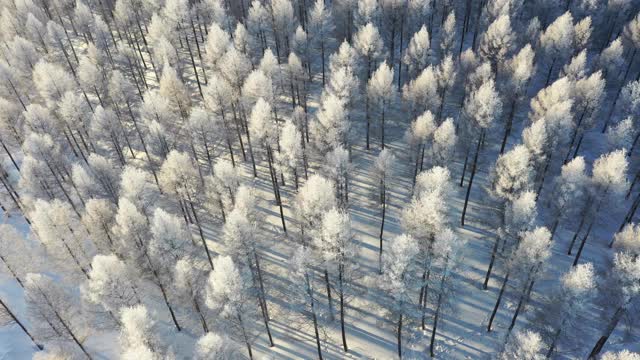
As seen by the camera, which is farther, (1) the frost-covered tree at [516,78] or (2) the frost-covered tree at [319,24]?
(2) the frost-covered tree at [319,24]

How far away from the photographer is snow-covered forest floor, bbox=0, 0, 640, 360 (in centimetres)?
4719

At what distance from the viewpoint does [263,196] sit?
6950cm

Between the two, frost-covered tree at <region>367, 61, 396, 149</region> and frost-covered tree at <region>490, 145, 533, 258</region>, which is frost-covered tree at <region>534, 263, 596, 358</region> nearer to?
frost-covered tree at <region>490, 145, 533, 258</region>

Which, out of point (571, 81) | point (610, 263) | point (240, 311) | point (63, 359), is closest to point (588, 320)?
point (610, 263)

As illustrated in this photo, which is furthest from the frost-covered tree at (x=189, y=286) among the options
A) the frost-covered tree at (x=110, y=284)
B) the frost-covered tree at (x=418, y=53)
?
the frost-covered tree at (x=418, y=53)

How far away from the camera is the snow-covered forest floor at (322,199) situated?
47188 mm

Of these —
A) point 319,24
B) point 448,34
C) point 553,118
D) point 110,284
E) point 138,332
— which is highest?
point 448,34

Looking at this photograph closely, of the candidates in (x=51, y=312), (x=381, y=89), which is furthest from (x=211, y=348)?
(x=381, y=89)

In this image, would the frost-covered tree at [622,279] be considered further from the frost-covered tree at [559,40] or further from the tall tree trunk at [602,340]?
the frost-covered tree at [559,40]

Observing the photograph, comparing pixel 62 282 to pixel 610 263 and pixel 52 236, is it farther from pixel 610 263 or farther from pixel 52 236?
pixel 610 263

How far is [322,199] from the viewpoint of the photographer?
50531 mm

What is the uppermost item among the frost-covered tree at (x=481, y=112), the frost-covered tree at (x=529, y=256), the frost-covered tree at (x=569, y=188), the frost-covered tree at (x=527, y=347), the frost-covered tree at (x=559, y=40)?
the frost-covered tree at (x=559, y=40)

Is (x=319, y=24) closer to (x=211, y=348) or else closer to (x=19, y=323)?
(x=211, y=348)

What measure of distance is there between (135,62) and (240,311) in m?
65.9
